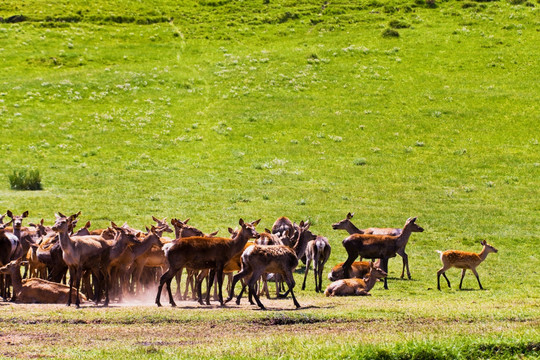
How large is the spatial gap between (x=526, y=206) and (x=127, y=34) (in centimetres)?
5389

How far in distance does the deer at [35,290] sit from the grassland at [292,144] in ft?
4.51

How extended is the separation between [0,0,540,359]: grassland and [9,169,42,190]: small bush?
165 centimetres

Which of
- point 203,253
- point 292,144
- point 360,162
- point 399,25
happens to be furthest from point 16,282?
point 399,25

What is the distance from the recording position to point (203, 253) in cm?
1842

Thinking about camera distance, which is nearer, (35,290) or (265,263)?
(265,263)

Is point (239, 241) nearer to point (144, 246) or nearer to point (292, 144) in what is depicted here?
point (144, 246)

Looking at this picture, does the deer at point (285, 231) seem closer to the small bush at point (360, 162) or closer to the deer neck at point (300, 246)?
the deer neck at point (300, 246)

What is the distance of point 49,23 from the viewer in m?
83.2

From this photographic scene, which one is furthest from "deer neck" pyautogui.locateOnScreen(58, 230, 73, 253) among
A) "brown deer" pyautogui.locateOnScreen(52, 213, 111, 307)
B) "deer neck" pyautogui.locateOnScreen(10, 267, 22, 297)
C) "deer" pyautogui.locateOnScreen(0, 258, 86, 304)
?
"deer neck" pyautogui.locateOnScreen(10, 267, 22, 297)

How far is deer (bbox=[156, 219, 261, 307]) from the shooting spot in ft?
59.5

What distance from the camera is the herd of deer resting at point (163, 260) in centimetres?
1795

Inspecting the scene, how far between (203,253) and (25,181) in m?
25.9

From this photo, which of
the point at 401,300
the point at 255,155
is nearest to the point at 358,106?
the point at 255,155

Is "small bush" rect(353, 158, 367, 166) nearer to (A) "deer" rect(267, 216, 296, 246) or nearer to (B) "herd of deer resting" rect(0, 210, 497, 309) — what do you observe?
(A) "deer" rect(267, 216, 296, 246)
